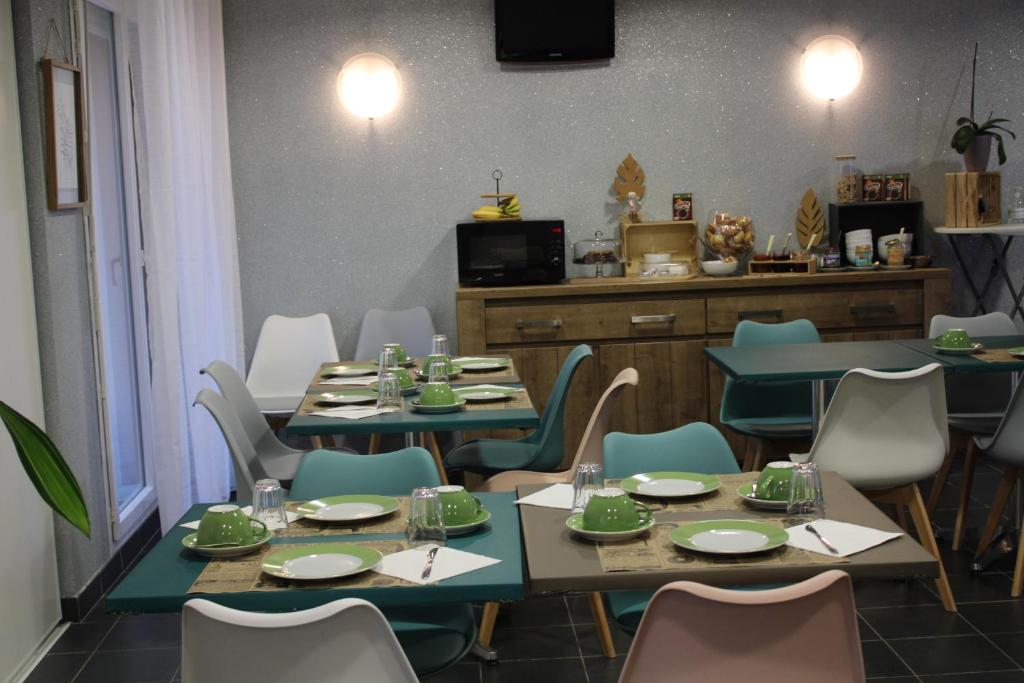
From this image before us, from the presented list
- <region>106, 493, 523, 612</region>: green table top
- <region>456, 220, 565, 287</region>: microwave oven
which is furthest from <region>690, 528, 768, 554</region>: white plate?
<region>456, 220, 565, 287</region>: microwave oven

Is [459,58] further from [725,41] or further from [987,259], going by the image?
[987,259]

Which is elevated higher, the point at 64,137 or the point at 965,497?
the point at 64,137

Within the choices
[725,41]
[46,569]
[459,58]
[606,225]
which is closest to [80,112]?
[46,569]

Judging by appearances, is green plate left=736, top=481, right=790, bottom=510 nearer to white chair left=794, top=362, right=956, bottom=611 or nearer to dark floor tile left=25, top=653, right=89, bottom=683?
white chair left=794, top=362, right=956, bottom=611

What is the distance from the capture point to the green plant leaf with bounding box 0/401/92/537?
6.85 feet

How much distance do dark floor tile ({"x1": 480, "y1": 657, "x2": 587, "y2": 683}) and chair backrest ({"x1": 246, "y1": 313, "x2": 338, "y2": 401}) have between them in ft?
8.47

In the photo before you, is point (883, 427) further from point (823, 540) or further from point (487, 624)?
point (823, 540)

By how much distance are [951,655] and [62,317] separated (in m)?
2.99

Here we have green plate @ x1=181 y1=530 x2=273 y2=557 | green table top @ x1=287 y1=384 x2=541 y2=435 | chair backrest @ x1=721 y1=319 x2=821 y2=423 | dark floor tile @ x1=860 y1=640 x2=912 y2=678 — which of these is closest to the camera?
green plate @ x1=181 y1=530 x2=273 y2=557

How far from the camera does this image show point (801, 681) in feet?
6.59

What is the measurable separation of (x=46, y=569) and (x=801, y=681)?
267 centimetres

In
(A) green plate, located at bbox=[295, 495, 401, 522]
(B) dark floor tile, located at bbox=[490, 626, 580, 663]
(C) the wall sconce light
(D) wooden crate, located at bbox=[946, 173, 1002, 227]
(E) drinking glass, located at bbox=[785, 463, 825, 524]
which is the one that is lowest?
(B) dark floor tile, located at bbox=[490, 626, 580, 663]

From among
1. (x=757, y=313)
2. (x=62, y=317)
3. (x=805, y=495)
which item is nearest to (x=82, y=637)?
(x=62, y=317)

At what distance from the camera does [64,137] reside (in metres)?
3.90
